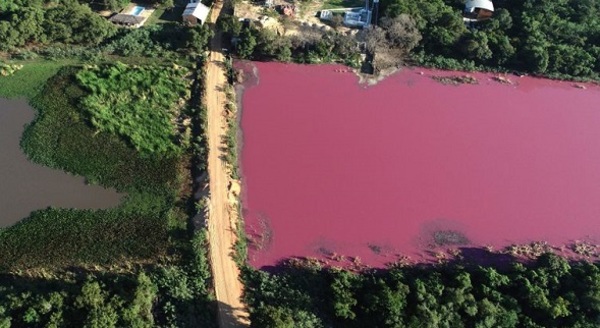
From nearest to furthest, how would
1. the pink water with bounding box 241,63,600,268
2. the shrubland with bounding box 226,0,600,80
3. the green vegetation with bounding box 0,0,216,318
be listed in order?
the green vegetation with bounding box 0,0,216,318, the pink water with bounding box 241,63,600,268, the shrubland with bounding box 226,0,600,80

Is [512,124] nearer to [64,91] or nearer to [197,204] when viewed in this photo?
[197,204]

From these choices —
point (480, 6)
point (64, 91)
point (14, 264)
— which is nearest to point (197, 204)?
point (14, 264)

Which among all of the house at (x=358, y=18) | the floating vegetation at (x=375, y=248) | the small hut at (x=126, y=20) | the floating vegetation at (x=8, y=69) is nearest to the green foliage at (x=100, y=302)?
the floating vegetation at (x=375, y=248)

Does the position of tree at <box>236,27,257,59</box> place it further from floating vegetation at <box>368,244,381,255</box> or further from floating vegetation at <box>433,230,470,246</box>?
floating vegetation at <box>433,230,470,246</box>

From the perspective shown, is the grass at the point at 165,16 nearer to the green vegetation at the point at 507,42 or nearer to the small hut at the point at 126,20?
the small hut at the point at 126,20

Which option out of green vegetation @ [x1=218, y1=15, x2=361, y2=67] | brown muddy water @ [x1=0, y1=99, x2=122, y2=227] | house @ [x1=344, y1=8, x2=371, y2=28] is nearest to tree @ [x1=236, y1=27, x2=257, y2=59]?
green vegetation @ [x1=218, y1=15, x2=361, y2=67]

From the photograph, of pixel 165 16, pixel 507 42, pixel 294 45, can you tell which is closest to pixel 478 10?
pixel 507 42
